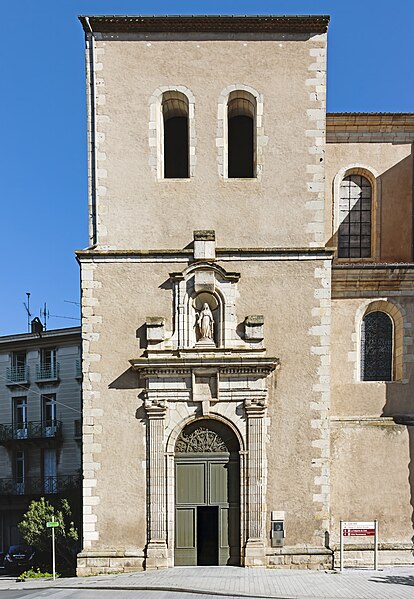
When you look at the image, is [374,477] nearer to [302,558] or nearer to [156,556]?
[302,558]

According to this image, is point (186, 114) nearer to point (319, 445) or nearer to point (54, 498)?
point (319, 445)

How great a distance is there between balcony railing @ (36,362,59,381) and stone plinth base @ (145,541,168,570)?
58.9 ft

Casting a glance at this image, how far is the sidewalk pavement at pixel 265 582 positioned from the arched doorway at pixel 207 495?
478 millimetres

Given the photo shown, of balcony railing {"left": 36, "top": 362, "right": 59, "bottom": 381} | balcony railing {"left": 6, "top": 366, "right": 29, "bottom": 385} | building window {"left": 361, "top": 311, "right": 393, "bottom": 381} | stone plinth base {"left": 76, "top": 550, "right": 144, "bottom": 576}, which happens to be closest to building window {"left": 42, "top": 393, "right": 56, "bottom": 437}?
balcony railing {"left": 36, "top": 362, "right": 59, "bottom": 381}

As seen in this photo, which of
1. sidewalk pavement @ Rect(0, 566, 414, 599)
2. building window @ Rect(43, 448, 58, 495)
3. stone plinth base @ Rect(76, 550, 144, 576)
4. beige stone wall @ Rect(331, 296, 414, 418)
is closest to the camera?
sidewalk pavement @ Rect(0, 566, 414, 599)

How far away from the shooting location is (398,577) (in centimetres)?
1371

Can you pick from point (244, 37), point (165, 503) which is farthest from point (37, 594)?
point (244, 37)

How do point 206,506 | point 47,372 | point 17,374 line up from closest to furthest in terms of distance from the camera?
point 206,506 < point 47,372 < point 17,374

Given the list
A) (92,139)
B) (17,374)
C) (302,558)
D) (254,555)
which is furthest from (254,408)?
(17,374)

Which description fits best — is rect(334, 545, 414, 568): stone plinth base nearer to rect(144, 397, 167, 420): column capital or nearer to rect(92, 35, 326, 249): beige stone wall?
rect(144, 397, 167, 420): column capital

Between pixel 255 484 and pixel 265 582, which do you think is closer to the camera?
pixel 265 582

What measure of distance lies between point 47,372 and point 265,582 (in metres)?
20.6

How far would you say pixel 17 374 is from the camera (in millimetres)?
31703

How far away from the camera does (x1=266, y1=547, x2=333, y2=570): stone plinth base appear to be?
46.7 ft
